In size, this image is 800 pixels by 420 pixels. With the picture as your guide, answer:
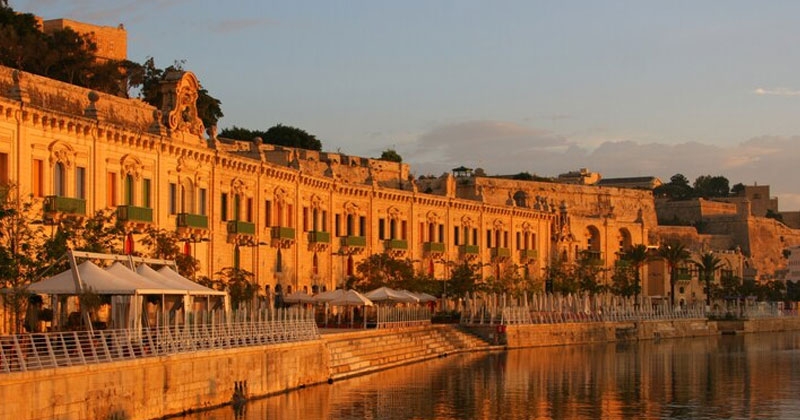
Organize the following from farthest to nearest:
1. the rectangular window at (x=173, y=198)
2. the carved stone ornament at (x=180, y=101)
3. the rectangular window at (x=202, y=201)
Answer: the rectangular window at (x=202, y=201)
the carved stone ornament at (x=180, y=101)
the rectangular window at (x=173, y=198)

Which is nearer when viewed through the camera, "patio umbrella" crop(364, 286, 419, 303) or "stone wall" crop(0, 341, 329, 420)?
"stone wall" crop(0, 341, 329, 420)

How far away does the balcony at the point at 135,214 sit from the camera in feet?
154

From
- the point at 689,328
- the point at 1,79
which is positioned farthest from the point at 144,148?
the point at 689,328

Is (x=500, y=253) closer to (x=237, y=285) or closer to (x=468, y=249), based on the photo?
(x=468, y=249)

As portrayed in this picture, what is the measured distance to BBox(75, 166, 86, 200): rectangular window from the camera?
4516 cm

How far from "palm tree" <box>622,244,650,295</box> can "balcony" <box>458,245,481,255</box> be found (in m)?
24.8

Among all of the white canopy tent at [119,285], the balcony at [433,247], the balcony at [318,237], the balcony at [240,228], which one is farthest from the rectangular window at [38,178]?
the balcony at [433,247]

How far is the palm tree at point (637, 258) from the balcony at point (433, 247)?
1184 inches

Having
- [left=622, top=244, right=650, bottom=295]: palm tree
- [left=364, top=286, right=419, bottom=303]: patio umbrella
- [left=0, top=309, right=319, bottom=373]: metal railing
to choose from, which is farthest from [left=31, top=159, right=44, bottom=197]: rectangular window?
[left=622, top=244, right=650, bottom=295]: palm tree

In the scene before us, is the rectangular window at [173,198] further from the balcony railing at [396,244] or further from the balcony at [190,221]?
the balcony railing at [396,244]

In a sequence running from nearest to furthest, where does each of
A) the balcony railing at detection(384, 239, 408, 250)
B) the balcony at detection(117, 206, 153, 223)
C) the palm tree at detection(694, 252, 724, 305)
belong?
the balcony at detection(117, 206, 153, 223) → the balcony railing at detection(384, 239, 408, 250) → the palm tree at detection(694, 252, 724, 305)

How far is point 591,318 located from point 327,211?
2002 cm

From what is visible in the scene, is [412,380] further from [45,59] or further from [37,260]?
[45,59]

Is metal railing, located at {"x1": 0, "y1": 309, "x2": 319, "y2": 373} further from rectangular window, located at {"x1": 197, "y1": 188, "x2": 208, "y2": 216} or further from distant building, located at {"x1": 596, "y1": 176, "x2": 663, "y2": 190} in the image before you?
distant building, located at {"x1": 596, "y1": 176, "x2": 663, "y2": 190}
